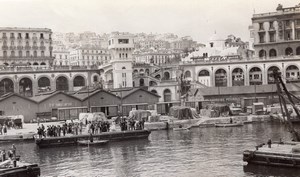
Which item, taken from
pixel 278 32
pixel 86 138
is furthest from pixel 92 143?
pixel 278 32

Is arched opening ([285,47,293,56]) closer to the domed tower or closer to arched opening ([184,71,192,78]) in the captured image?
arched opening ([184,71,192,78])

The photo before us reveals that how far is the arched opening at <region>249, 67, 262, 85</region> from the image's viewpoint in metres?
112

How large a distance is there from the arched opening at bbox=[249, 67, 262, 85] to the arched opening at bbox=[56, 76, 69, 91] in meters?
41.4

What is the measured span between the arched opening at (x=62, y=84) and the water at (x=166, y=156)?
51.7 meters

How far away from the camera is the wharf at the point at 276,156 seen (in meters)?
39.5

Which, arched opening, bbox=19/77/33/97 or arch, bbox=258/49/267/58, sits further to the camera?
arch, bbox=258/49/267/58

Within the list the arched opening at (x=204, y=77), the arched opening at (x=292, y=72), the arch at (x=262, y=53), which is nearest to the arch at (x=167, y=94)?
the arched opening at (x=204, y=77)

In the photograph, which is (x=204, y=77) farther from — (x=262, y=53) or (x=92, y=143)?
(x=92, y=143)

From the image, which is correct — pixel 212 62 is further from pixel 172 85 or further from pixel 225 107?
pixel 225 107

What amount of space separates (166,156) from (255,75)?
222 ft

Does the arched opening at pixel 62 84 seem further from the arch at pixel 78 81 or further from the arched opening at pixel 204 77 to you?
the arched opening at pixel 204 77

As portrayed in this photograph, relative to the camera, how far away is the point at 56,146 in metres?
59.9

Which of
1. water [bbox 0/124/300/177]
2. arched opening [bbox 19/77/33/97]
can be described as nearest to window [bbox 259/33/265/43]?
water [bbox 0/124/300/177]

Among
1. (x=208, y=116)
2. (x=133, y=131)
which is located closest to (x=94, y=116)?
(x=133, y=131)
